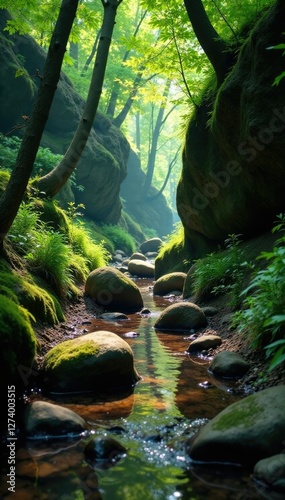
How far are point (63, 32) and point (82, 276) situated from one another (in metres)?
5.63

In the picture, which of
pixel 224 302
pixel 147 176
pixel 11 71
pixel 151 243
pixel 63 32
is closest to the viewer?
pixel 63 32

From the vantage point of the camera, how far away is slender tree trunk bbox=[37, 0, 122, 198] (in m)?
9.09

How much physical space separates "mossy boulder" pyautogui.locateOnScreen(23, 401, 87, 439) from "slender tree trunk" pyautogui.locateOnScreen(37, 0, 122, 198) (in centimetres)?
701

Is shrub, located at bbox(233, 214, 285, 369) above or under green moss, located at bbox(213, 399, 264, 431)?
above

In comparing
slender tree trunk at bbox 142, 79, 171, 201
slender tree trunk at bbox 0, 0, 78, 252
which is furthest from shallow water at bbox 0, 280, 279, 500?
slender tree trunk at bbox 142, 79, 171, 201

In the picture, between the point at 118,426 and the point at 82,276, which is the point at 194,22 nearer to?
the point at 82,276

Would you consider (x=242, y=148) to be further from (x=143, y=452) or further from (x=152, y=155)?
(x=152, y=155)

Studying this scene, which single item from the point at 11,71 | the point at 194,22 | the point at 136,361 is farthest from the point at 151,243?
the point at 136,361

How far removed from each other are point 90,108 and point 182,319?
5139 mm

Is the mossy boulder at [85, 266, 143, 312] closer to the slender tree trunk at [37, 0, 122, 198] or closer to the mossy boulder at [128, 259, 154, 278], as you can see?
the slender tree trunk at [37, 0, 122, 198]

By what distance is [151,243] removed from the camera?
2750 centimetres

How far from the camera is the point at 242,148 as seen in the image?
7.67 m

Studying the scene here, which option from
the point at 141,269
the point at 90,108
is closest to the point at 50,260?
the point at 90,108

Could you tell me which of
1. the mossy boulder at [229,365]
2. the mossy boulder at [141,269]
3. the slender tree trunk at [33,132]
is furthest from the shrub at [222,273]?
the mossy boulder at [141,269]
